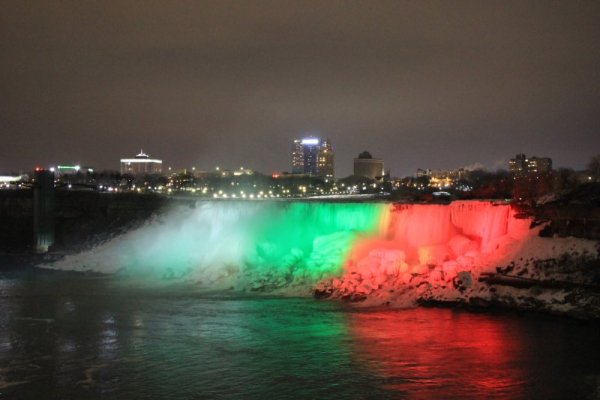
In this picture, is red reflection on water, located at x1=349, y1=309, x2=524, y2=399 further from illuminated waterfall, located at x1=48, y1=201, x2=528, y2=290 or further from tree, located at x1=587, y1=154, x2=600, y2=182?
tree, located at x1=587, y1=154, x2=600, y2=182

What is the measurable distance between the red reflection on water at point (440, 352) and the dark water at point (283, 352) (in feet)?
0.16

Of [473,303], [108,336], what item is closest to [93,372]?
[108,336]

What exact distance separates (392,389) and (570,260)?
39.5 ft

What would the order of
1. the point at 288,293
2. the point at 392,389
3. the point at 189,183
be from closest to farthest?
the point at 392,389 → the point at 288,293 → the point at 189,183

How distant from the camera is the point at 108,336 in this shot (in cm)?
1900

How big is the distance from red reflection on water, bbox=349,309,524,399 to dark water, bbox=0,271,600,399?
0.05m

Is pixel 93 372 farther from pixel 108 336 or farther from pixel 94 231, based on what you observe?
pixel 94 231

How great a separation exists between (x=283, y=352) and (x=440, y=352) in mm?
4157

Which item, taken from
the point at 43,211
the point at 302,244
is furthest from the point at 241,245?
the point at 43,211

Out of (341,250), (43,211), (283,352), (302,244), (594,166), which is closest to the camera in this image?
(283,352)

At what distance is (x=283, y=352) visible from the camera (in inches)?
683

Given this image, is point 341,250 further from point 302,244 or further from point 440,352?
point 440,352

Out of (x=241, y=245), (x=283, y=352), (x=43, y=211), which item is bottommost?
(x=283, y=352)

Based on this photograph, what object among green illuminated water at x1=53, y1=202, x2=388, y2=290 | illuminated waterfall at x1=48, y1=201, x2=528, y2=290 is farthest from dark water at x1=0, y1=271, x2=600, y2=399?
green illuminated water at x1=53, y1=202, x2=388, y2=290
